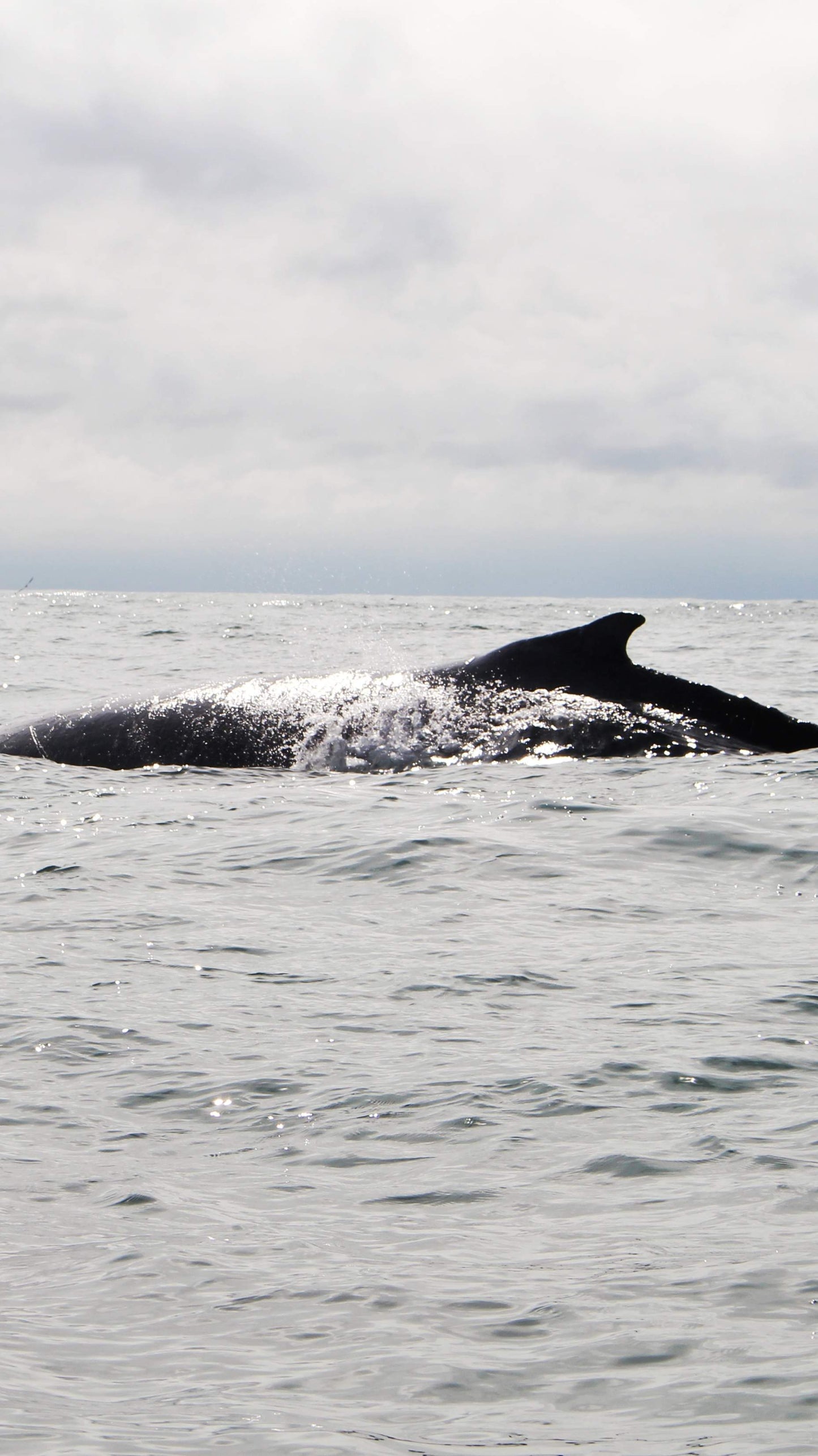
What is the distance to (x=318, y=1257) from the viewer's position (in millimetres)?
3264

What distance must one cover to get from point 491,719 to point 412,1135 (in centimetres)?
767

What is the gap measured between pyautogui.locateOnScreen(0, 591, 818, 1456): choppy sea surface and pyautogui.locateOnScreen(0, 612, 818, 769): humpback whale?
210 cm

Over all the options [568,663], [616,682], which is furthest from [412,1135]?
[616,682]

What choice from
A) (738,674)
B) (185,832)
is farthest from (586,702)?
(738,674)

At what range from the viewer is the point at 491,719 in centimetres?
1159

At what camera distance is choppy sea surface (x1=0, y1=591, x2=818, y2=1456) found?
8.84 feet

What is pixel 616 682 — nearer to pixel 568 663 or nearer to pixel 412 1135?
pixel 568 663

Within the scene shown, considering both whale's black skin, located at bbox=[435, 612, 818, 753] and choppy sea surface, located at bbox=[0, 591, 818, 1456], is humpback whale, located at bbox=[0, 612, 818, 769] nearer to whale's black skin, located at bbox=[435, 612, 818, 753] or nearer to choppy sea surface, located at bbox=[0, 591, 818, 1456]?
whale's black skin, located at bbox=[435, 612, 818, 753]

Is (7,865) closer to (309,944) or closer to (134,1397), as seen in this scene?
(309,944)

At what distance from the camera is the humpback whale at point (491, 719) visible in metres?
11.4

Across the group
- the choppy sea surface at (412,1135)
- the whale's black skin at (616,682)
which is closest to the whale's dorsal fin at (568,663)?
the whale's black skin at (616,682)

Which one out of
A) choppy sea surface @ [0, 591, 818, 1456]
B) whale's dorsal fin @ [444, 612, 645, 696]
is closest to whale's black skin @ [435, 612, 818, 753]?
whale's dorsal fin @ [444, 612, 645, 696]

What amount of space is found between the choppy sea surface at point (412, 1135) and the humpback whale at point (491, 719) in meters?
2.10

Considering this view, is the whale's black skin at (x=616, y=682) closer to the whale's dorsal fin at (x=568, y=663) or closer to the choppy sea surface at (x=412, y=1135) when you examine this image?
the whale's dorsal fin at (x=568, y=663)
